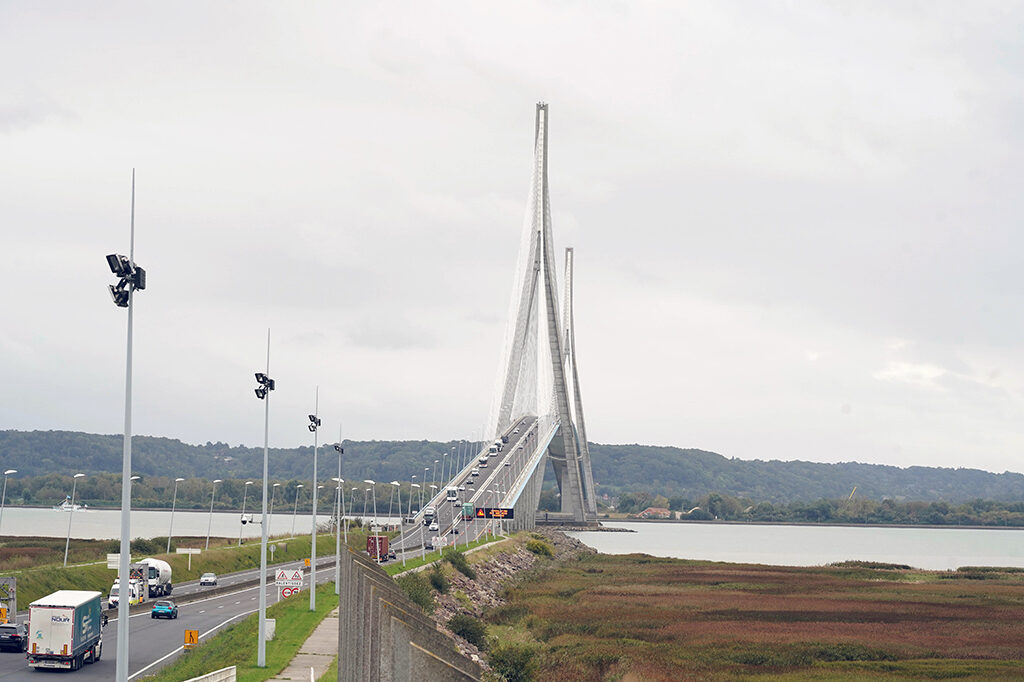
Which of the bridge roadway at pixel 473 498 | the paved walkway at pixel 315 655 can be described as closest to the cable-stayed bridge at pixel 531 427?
the bridge roadway at pixel 473 498

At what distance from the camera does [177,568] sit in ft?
257

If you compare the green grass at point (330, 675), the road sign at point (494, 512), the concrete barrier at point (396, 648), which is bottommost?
the green grass at point (330, 675)

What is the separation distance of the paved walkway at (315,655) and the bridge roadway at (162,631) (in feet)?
6.36

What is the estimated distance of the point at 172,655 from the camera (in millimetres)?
39688

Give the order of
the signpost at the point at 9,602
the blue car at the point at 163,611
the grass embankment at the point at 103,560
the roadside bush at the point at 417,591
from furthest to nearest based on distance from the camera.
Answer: the grass embankment at the point at 103,560, the blue car at the point at 163,611, the signpost at the point at 9,602, the roadside bush at the point at 417,591

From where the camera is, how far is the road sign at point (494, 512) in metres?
109

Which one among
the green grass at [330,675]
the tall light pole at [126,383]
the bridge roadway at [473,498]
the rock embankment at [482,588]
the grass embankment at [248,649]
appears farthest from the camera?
the bridge roadway at [473,498]

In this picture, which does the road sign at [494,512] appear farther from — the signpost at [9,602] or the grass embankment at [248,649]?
the signpost at [9,602]

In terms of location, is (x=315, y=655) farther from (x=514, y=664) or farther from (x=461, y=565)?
(x=461, y=565)

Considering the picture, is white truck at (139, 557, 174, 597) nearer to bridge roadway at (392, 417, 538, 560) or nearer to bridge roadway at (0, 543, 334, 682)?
bridge roadway at (0, 543, 334, 682)

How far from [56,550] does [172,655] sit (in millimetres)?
47863

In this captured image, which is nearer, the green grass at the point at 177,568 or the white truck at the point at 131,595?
the green grass at the point at 177,568

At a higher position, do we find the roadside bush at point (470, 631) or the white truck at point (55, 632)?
the white truck at point (55, 632)

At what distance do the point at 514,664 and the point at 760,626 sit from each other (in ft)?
66.3
